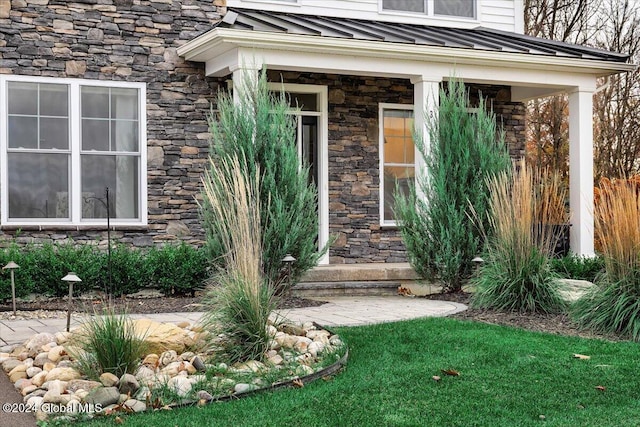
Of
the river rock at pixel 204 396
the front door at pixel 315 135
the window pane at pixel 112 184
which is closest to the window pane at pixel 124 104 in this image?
the window pane at pixel 112 184

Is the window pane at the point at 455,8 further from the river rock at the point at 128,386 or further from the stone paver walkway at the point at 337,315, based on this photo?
the river rock at the point at 128,386

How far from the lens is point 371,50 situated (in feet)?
31.9

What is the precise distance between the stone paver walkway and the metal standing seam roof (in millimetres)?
3248

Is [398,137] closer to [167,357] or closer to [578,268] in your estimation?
[578,268]

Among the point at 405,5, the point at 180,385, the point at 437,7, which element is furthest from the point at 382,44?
the point at 180,385

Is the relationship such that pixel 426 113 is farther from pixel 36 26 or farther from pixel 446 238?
pixel 36 26

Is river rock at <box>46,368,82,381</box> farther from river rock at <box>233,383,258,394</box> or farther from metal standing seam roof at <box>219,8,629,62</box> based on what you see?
metal standing seam roof at <box>219,8,629,62</box>

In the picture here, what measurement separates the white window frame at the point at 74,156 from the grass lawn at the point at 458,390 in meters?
4.78

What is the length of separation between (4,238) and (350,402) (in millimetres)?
6350

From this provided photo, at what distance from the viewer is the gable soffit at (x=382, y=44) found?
30.3 ft

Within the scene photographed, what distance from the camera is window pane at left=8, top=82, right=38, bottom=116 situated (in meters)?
9.45

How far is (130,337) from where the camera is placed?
4633 mm

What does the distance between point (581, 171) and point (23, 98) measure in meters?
7.18

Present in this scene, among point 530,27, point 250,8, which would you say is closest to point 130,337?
point 250,8
